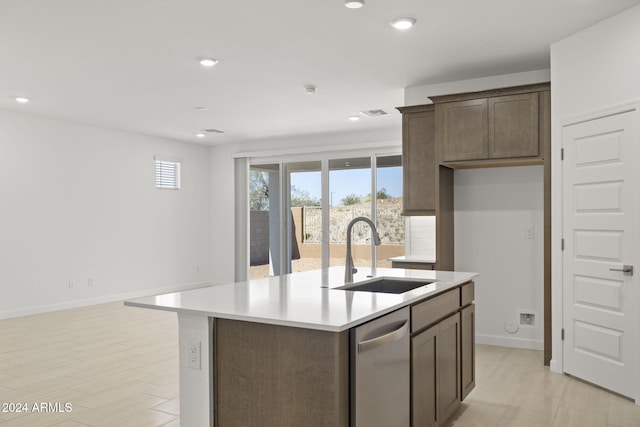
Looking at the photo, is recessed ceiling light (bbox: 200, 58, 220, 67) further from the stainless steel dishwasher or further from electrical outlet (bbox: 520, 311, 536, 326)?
electrical outlet (bbox: 520, 311, 536, 326)

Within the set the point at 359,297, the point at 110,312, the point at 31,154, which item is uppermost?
the point at 31,154

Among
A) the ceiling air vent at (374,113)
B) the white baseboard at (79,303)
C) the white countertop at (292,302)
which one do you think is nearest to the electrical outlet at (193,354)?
the white countertop at (292,302)

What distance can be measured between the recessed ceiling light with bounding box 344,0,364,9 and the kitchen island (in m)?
1.92

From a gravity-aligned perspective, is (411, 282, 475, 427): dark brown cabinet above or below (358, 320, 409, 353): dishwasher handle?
below

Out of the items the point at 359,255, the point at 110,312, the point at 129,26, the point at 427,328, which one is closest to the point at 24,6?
the point at 129,26

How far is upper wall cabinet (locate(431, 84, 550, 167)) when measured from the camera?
172 inches

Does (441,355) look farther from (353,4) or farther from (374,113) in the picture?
(374,113)

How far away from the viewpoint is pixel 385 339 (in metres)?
2.10

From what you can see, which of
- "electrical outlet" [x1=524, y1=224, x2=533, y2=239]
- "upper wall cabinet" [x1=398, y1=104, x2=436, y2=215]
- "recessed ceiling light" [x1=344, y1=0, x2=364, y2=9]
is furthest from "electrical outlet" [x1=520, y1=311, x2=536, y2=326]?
"recessed ceiling light" [x1=344, y1=0, x2=364, y2=9]

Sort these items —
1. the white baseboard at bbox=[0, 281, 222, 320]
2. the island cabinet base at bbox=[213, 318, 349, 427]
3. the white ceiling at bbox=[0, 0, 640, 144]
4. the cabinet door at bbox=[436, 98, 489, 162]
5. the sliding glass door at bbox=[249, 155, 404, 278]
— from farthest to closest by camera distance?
1. the sliding glass door at bbox=[249, 155, 404, 278]
2. the white baseboard at bbox=[0, 281, 222, 320]
3. the cabinet door at bbox=[436, 98, 489, 162]
4. the white ceiling at bbox=[0, 0, 640, 144]
5. the island cabinet base at bbox=[213, 318, 349, 427]

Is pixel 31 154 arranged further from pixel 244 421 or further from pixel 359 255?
pixel 244 421

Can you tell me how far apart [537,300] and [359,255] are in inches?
126

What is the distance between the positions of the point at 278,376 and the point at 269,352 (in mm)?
96

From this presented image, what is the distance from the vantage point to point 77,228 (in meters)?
7.24
